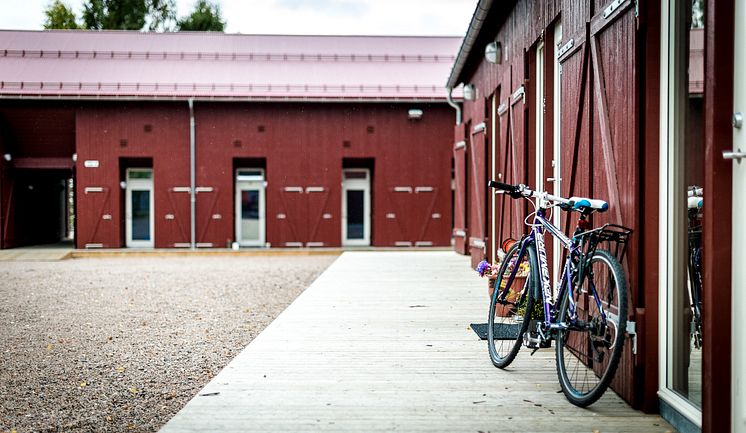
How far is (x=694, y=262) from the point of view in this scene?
377 centimetres

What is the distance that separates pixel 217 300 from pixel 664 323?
678 centimetres

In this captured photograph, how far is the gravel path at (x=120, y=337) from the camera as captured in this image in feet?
13.8

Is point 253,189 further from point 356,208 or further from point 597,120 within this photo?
point 597,120

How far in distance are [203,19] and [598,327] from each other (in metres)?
33.6

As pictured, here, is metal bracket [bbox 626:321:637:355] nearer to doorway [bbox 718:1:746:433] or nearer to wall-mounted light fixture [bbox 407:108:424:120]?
doorway [bbox 718:1:746:433]

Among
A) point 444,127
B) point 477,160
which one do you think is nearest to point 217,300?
point 477,160

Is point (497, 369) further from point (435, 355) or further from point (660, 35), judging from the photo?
point (660, 35)

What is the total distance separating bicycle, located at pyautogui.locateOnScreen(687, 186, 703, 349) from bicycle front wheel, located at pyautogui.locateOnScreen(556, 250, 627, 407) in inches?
12.8

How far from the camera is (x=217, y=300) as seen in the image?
9531mm

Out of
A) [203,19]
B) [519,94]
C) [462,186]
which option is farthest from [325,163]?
[203,19]

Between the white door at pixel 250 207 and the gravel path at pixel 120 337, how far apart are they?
612 cm

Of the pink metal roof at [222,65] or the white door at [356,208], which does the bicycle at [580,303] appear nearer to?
the pink metal roof at [222,65]

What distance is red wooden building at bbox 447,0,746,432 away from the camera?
2.73m

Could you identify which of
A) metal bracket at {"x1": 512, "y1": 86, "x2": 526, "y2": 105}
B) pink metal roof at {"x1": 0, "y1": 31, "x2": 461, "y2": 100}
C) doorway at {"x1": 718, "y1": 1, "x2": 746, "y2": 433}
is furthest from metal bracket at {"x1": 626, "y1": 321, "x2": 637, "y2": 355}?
pink metal roof at {"x1": 0, "y1": 31, "x2": 461, "y2": 100}
